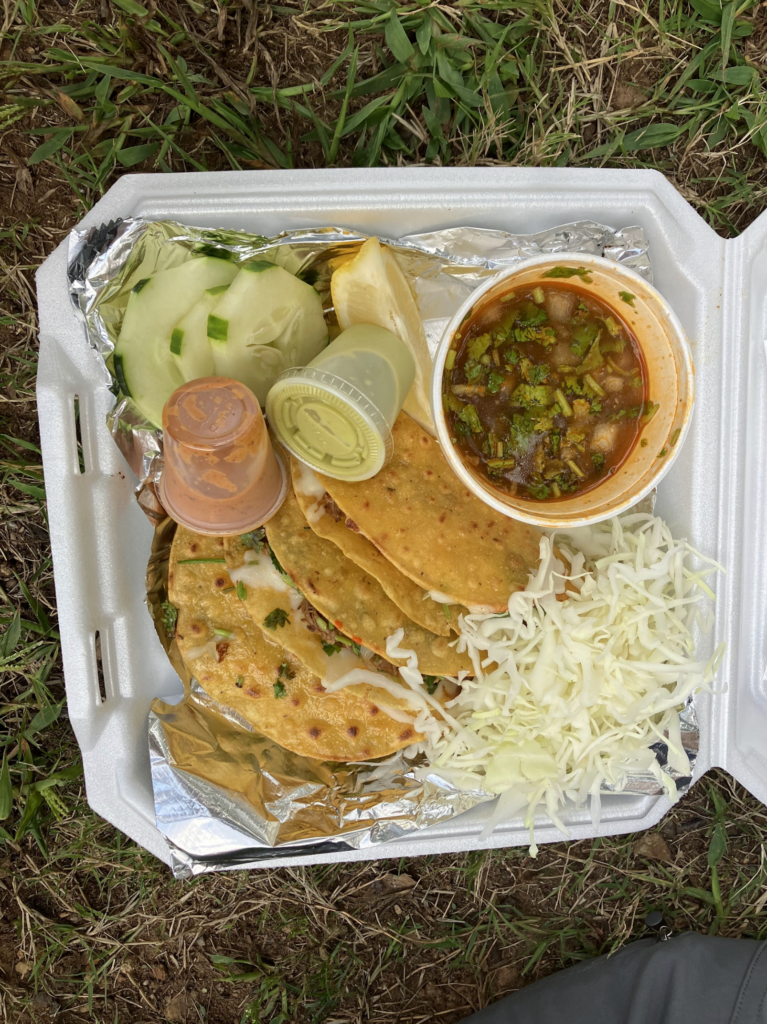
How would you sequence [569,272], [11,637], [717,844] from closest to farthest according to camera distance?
[569,272]
[11,637]
[717,844]

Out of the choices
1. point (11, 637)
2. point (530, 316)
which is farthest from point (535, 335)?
point (11, 637)

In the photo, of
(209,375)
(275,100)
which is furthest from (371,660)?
(275,100)

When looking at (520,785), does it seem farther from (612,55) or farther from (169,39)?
(169,39)

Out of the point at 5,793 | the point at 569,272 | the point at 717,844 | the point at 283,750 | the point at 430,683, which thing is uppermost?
the point at 569,272

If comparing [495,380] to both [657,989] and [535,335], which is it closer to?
[535,335]

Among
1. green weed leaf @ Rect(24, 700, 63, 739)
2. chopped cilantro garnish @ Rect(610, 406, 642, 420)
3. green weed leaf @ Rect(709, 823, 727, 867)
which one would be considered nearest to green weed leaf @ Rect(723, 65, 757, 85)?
chopped cilantro garnish @ Rect(610, 406, 642, 420)

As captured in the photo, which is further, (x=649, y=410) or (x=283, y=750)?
(x=283, y=750)

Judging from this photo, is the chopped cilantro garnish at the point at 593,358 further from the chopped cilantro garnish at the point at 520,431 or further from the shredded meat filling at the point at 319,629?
the shredded meat filling at the point at 319,629
